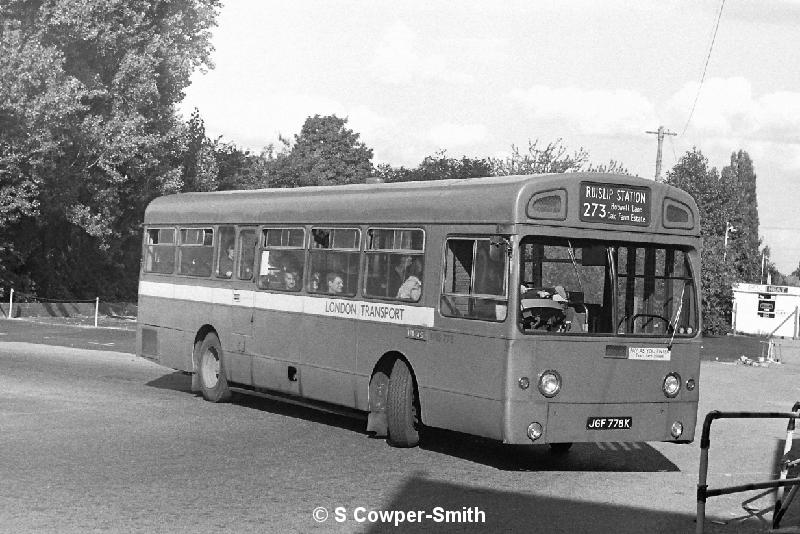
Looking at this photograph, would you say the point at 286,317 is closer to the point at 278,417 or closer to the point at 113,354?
the point at 278,417

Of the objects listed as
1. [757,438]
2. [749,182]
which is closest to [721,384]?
[757,438]

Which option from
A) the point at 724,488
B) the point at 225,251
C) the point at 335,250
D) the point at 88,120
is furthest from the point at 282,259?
the point at 88,120

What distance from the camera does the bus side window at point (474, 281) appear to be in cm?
1317

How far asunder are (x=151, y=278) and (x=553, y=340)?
394 inches

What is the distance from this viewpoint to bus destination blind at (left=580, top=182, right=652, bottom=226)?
526 inches

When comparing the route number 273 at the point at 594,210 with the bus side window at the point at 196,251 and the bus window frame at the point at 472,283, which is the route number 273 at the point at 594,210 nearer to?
the bus window frame at the point at 472,283

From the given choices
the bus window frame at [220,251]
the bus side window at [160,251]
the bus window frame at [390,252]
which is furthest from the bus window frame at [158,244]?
the bus window frame at [390,252]

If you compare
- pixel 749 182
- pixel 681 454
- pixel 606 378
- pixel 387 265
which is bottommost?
pixel 681 454

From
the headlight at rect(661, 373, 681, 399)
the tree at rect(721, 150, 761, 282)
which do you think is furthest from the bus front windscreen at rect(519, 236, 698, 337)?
the tree at rect(721, 150, 761, 282)

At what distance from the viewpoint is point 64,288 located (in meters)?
52.6

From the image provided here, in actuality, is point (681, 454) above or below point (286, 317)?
below

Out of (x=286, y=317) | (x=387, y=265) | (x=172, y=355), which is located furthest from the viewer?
(x=172, y=355)

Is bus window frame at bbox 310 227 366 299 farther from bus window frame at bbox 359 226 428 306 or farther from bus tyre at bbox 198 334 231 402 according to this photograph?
bus tyre at bbox 198 334 231 402

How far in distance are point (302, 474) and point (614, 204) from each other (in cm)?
425
